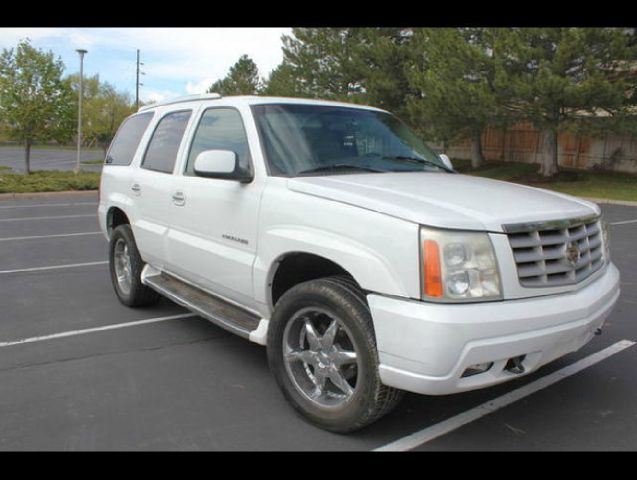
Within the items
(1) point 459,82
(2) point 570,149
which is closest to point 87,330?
(1) point 459,82

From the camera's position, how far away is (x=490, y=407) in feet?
11.6

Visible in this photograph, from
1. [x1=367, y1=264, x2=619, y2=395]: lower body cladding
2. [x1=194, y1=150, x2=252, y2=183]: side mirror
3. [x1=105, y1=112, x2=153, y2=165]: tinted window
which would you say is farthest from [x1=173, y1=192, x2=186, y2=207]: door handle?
[x1=367, y1=264, x2=619, y2=395]: lower body cladding

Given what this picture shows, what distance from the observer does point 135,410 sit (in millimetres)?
3457

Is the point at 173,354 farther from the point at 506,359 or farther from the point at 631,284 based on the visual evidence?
the point at 631,284

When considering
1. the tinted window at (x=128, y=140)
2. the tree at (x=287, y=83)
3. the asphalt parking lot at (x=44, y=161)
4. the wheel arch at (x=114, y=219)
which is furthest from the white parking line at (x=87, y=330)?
the tree at (x=287, y=83)

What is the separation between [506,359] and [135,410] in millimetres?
2205

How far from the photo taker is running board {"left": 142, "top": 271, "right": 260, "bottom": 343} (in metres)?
3.75

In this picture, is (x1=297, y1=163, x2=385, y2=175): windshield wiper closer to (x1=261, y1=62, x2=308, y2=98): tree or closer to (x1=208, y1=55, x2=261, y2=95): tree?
(x1=261, y1=62, x2=308, y2=98): tree

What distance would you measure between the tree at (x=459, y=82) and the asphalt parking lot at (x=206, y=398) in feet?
58.0

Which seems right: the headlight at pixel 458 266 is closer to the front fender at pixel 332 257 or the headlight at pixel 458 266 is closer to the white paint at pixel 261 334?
the front fender at pixel 332 257

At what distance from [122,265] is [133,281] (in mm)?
510

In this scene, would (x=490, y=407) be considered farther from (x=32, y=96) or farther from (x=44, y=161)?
(x=44, y=161)
